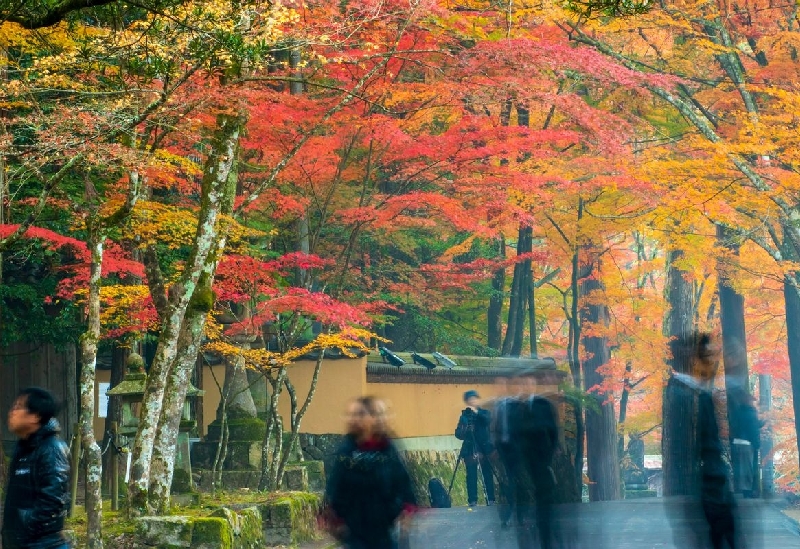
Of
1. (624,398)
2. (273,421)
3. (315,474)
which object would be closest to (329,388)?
(315,474)

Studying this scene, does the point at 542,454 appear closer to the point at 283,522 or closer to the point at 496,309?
the point at 283,522

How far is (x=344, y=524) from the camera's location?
7.54 metres

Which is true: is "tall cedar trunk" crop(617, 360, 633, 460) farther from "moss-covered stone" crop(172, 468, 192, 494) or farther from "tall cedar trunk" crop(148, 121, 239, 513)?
"tall cedar trunk" crop(148, 121, 239, 513)

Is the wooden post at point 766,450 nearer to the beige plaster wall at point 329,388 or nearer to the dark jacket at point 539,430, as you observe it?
the beige plaster wall at point 329,388

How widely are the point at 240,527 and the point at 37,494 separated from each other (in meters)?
5.06

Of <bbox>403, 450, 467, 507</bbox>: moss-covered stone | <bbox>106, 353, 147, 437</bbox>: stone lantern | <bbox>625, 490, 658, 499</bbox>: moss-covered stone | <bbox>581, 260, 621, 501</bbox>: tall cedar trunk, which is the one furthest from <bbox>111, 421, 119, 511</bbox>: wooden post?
<bbox>625, 490, 658, 499</bbox>: moss-covered stone

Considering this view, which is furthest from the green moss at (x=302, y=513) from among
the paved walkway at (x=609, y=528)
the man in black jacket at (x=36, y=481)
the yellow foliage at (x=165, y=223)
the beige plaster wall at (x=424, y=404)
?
the beige plaster wall at (x=424, y=404)

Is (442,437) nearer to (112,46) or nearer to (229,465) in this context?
(229,465)

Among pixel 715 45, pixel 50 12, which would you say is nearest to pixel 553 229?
pixel 715 45

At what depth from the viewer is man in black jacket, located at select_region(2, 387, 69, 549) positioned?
20.0 feet

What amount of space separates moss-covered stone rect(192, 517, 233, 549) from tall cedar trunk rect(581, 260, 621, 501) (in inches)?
730

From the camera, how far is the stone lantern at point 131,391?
13883mm

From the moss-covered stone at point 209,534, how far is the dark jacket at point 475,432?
5.52m

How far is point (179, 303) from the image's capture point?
11734 mm
